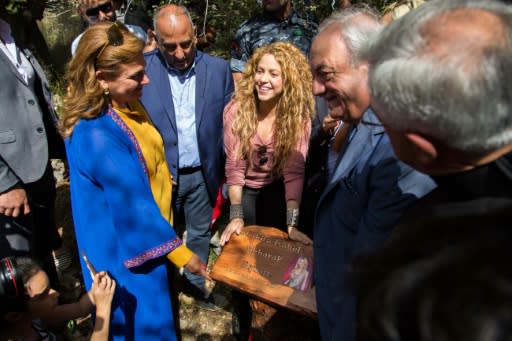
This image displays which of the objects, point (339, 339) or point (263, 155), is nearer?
point (339, 339)

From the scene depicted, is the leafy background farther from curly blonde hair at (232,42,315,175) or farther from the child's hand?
the child's hand

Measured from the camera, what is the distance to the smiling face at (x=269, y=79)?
8.87 ft

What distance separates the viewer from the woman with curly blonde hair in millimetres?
2674

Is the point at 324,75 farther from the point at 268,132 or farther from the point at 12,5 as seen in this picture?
the point at 12,5

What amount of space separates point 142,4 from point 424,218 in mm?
5243

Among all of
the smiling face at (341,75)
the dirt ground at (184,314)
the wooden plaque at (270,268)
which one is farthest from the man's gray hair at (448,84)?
the dirt ground at (184,314)

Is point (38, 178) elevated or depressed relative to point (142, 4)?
depressed

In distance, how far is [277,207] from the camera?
2.86 meters

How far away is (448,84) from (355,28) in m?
0.82

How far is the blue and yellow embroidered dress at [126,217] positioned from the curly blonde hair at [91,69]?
5 centimetres

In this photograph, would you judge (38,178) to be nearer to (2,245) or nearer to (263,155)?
(2,245)

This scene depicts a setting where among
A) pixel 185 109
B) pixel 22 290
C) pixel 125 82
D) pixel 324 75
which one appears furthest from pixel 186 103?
pixel 22 290

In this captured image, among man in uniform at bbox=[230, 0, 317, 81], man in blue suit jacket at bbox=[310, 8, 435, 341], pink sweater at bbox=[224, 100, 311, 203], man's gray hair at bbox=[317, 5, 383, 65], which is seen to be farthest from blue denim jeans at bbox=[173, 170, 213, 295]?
man's gray hair at bbox=[317, 5, 383, 65]

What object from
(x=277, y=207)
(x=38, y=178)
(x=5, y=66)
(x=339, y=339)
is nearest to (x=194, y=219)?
(x=277, y=207)
